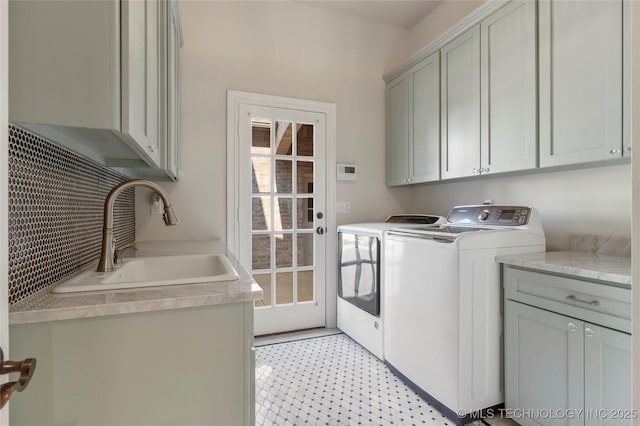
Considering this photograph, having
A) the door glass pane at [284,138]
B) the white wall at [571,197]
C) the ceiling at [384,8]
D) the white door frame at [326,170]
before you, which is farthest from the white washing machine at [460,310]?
the ceiling at [384,8]

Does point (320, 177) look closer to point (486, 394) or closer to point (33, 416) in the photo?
point (486, 394)

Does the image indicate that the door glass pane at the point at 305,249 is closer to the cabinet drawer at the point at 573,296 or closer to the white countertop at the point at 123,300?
the cabinet drawer at the point at 573,296

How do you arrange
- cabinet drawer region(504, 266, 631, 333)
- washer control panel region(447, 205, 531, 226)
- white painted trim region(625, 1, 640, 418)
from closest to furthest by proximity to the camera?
1. white painted trim region(625, 1, 640, 418)
2. cabinet drawer region(504, 266, 631, 333)
3. washer control panel region(447, 205, 531, 226)

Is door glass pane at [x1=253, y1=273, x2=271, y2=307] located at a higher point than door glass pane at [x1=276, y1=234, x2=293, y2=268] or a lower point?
lower

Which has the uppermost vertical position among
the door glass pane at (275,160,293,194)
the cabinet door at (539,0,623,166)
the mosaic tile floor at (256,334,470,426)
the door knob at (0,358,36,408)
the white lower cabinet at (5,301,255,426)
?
the cabinet door at (539,0,623,166)

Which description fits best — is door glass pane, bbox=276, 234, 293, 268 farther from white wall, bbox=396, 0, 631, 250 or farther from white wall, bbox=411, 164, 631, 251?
white wall, bbox=411, 164, 631, 251

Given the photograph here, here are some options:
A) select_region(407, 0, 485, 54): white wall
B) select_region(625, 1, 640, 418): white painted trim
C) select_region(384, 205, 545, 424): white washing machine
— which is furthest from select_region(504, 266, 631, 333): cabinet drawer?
select_region(407, 0, 485, 54): white wall

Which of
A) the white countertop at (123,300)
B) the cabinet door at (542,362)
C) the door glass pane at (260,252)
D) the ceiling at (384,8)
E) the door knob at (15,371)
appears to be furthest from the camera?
the ceiling at (384,8)

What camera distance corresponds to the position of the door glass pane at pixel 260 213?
271 cm

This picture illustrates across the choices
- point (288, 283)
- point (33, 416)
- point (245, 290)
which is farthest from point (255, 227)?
point (33, 416)

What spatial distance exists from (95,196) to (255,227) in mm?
1410

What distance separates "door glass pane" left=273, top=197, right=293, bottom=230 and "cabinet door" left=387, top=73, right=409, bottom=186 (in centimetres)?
104

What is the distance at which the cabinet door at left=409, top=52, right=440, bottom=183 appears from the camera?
2.50 m

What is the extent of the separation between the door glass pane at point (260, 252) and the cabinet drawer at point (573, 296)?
5.97 feet
